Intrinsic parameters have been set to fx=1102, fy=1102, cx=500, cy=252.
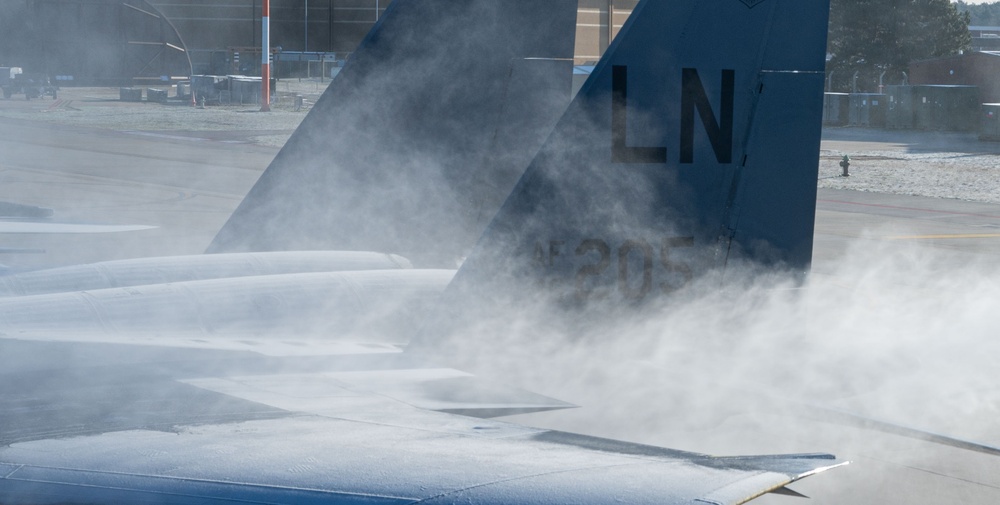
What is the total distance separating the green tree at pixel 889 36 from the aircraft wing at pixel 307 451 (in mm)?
90862

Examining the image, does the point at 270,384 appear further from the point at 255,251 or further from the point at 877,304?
the point at 877,304

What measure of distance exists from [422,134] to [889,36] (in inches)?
3489

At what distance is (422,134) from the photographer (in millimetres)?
10945

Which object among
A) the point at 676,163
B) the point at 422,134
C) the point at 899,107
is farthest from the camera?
the point at 899,107

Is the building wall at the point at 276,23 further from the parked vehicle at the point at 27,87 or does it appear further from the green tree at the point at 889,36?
the parked vehicle at the point at 27,87

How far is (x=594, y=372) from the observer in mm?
7816

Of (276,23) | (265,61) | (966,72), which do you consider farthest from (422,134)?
(276,23)

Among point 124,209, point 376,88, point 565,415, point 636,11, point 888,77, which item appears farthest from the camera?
point 888,77

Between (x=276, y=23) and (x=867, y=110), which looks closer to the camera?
(x=867, y=110)

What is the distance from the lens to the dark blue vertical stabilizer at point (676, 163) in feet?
26.4

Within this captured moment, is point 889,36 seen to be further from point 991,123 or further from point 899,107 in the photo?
point 991,123

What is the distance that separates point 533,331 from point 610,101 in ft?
6.02

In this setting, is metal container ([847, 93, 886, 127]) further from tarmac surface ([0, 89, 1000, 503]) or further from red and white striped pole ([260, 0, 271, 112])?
red and white striped pole ([260, 0, 271, 112])

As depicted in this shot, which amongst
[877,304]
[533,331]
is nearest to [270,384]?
[533,331]
